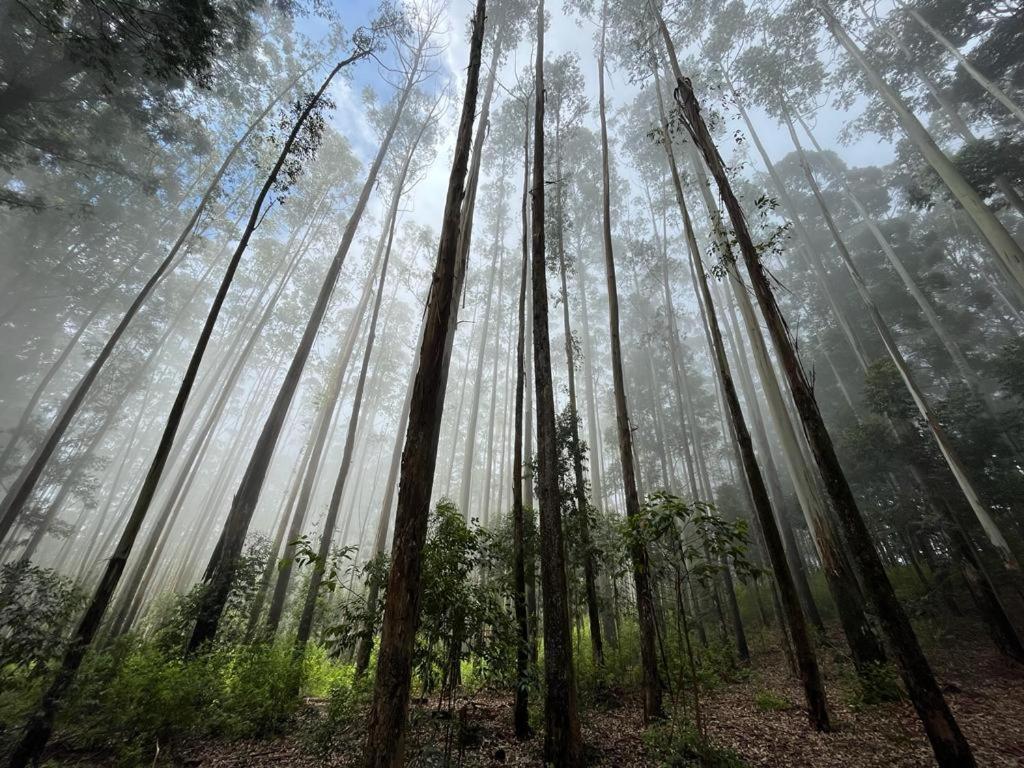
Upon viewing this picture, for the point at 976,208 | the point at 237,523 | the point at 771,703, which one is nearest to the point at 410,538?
the point at 237,523

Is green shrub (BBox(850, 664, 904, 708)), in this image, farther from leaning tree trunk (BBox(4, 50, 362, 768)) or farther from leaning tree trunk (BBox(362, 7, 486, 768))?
leaning tree trunk (BBox(4, 50, 362, 768))

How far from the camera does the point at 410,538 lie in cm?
280

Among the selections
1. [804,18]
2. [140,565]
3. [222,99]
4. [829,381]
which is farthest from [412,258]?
[829,381]

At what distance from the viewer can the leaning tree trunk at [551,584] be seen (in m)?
3.66

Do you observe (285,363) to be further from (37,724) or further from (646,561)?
(646,561)

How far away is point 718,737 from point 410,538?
5.18 m

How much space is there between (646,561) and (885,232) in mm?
21518

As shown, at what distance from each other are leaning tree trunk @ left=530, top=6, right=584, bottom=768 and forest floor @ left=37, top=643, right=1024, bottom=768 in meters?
0.89

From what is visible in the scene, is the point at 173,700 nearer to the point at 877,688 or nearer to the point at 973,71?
the point at 877,688

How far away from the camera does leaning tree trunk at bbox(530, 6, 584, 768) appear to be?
366 centimetres

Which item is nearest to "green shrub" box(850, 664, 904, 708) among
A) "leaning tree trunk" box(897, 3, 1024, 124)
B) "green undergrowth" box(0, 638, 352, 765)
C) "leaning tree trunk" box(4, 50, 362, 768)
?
"green undergrowth" box(0, 638, 352, 765)

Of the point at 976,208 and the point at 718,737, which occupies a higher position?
the point at 976,208

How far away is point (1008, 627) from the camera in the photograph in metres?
7.53

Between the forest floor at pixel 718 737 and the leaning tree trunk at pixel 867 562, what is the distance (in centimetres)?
153
